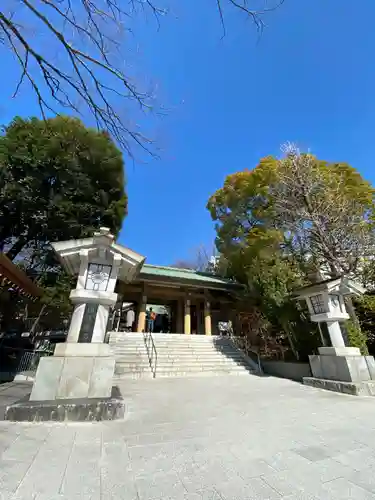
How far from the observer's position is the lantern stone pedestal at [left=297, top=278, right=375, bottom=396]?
16.8ft

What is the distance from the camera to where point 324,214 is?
8.41m

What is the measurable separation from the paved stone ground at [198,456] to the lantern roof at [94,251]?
2.49 m

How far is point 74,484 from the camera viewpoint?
5.41 feet

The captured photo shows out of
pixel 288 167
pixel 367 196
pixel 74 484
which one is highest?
pixel 288 167

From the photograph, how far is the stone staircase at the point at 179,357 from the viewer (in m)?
8.06

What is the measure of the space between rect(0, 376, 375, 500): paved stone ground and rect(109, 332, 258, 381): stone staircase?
15.3 ft

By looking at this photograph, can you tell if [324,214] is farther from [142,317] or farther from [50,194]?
[50,194]

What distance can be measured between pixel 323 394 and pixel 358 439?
2.83 m

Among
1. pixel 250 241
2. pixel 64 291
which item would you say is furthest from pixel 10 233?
pixel 250 241

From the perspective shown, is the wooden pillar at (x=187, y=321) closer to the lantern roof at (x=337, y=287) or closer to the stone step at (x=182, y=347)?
the stone step at (x=182, y=347)

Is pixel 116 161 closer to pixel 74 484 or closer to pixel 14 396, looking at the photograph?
pixel 14 396

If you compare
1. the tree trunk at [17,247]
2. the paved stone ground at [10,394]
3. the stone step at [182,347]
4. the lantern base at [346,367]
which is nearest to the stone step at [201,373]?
the stone step at [182,347]

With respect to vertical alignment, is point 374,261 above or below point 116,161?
below

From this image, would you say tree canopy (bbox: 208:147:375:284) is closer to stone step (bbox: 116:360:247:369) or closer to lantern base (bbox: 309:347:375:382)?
lantern base (bbox: 309:347:375:382)
